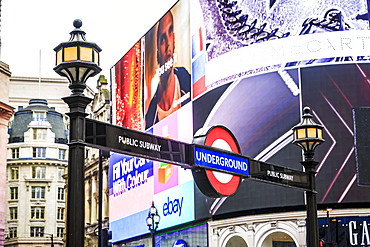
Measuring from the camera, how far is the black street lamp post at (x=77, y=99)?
8.53 meters

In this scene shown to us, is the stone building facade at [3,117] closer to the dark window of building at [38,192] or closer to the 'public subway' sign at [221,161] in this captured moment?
the 'public subway' sign at [221,161]

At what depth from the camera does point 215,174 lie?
439 inches

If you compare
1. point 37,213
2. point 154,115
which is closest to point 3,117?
point 154,115

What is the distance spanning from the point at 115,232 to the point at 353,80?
1441 inches

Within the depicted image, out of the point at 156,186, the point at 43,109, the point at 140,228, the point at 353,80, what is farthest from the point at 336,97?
the point at 43,109

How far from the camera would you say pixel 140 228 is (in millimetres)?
70938

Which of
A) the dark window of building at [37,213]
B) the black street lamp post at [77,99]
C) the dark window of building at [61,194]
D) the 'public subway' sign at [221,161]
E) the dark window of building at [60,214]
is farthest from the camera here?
the dark window of building at [61,194]

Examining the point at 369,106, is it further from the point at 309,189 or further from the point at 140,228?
the point at 309,189

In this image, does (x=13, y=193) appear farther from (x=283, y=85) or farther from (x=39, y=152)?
(x=283, y=85)

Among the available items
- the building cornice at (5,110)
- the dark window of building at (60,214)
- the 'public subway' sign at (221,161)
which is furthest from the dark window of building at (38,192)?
the 'public subway' sign at (221,161)

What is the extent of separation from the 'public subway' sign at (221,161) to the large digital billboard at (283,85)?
39878 millimetres

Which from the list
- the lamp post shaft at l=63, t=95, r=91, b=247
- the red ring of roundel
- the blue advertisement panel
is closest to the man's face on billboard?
the blue advertisement panel

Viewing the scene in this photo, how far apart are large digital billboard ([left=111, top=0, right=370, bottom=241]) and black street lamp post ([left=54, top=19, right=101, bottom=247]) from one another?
43.6m

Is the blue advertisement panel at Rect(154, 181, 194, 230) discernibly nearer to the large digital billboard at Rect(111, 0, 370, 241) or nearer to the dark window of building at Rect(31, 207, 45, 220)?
the large digital billboard at Rect(111, 0, 370, 241)
